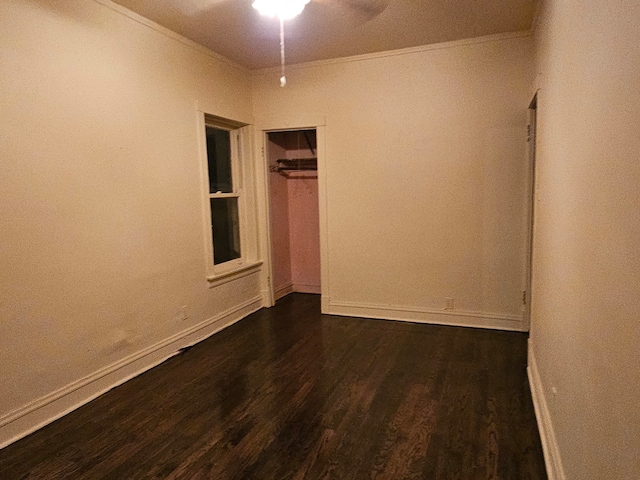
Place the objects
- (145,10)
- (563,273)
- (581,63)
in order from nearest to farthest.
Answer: (581,63) < (563,273) < (145,10)

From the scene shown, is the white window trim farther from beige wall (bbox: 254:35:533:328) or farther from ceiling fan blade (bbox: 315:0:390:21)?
ceiling fan blade (bbox: 315:0:390:21)

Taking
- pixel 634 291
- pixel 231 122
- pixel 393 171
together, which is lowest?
pixel 634 291

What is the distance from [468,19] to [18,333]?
3.74 m

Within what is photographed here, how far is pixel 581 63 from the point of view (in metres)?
1.53

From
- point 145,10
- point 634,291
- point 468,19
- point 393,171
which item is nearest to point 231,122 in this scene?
point 145,10

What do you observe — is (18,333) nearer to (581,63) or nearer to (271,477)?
(271,477)

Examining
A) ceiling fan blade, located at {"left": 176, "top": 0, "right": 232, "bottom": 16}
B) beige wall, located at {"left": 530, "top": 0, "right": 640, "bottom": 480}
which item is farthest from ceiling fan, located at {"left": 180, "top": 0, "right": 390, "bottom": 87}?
beige wall, located at {"left": 530, "top": 0, "right": 640, "bottom": 480}

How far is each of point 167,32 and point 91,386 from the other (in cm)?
269

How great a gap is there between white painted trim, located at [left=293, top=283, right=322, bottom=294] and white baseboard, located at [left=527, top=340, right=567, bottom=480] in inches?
119

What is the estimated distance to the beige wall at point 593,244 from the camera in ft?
3.17

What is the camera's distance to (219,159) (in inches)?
173

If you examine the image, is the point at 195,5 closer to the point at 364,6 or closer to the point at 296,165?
the point at 364,6

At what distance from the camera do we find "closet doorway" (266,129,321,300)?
5293 mm

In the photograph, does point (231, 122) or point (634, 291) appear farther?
point (231, 122)
